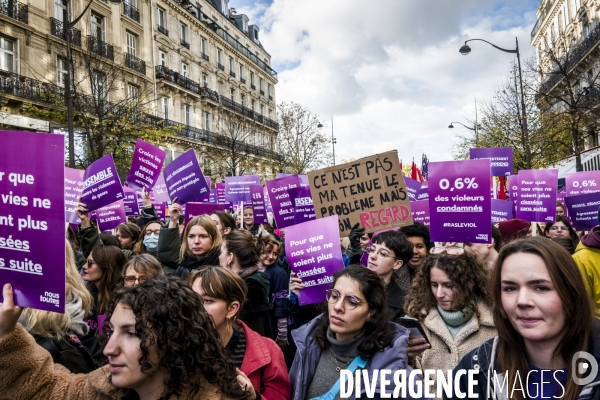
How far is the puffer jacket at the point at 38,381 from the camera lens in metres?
1.92

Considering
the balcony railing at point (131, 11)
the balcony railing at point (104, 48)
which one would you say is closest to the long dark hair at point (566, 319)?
the balcony railing at point (104, 48)

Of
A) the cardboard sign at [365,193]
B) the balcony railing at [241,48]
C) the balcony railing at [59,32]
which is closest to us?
the cardboard sign at [365,193]

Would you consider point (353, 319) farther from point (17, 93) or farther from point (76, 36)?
point (76, 36)

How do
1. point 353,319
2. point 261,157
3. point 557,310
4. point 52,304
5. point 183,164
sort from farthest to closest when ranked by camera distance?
point 261,157 → point 183,164 → point 353,319 → point 52,304 → point 557,310

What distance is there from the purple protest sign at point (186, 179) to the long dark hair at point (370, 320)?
4.87m

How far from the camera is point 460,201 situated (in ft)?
16.2

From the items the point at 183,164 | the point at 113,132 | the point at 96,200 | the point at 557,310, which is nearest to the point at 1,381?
the point at 557,310

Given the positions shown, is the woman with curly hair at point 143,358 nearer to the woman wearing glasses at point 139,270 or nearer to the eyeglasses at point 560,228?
the woman wearing glasses at point 139,270

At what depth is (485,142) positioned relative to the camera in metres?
27.0

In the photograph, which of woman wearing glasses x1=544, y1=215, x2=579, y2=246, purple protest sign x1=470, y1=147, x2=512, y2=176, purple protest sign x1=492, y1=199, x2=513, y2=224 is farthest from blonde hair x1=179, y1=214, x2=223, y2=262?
purple protest sign x1=470, y1=147, x2=512, y2=176

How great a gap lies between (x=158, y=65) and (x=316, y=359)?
3520 cm

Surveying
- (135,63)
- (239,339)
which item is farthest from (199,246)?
(135,63)

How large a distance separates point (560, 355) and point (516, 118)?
84.9 ft

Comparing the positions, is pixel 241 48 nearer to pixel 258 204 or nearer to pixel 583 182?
pixel 258 204
